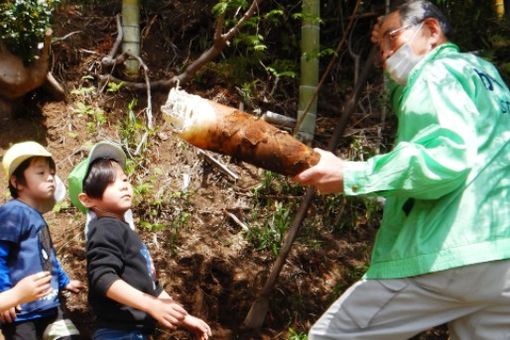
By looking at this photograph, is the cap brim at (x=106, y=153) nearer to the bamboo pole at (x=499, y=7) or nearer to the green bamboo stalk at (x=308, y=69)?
the green bamboo stalk at (x=308, y=69)

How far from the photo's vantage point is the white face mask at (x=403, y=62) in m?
2.57

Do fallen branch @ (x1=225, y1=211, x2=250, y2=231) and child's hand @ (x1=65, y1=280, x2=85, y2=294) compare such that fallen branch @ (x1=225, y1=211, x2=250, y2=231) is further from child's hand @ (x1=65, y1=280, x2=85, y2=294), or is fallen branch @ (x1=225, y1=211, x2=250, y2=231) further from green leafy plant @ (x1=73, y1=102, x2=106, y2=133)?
child's hand @ (x1=65, y1=280, x2=85, y2=294)

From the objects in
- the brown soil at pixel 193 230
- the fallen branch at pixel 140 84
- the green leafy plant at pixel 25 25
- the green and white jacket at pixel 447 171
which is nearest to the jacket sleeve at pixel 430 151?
the green and white jacket at pixel 447 171

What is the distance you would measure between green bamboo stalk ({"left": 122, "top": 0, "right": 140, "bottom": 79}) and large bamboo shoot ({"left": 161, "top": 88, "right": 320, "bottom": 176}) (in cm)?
308

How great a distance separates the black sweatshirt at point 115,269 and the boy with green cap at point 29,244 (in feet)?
1.02

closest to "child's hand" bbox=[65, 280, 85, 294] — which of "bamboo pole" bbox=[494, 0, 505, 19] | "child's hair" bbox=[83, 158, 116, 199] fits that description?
"child's hair" bbox=[83, 158, 116, 199]

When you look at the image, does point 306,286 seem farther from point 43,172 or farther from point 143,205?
point 43,172

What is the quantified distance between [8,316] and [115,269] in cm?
60

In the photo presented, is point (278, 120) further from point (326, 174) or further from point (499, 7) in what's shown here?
point (326, 174)

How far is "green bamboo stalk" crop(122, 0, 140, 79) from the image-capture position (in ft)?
17.0

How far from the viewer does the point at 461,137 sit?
2105 mm

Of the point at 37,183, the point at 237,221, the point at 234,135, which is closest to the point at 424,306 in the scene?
the point at 234,135

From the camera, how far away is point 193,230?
14.6 feet

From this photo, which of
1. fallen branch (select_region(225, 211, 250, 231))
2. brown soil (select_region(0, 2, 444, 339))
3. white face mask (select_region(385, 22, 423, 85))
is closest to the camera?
white face mask (select_region(385, 22, 423, 85))
